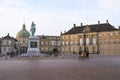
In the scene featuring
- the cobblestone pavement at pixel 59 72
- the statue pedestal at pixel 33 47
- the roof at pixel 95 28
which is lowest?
the cobblestone pavement at pixel 59 72

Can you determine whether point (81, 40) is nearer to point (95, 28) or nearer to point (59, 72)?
point (95, 28)

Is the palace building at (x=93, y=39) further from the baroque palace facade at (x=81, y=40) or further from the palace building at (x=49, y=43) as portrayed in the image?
the palace building at (x=49, y=43)

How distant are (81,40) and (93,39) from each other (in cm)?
641

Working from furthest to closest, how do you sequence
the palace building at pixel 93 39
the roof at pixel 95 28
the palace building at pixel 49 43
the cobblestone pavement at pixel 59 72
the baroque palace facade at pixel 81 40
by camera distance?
the palace building at pixel 49 43 < the roof at pixel 95 28 < the baroque palace facade at pixel 81 40 < the palace building at pixel 93 39 < the cobblestone pavement at pixel 59 72

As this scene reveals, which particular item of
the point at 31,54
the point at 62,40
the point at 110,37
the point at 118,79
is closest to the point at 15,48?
the point at 62,40

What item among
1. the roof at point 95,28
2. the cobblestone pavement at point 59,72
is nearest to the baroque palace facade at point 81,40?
the roof at point 95,28

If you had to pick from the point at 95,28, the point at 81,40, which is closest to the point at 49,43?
the point at 81,40

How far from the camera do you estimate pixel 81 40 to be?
108 meters

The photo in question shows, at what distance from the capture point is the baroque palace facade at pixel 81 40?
315ft

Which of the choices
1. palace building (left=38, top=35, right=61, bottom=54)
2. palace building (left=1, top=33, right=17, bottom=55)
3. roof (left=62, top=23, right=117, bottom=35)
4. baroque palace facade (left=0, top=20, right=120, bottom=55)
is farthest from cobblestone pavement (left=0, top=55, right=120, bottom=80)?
palace building (left=38, top=35, right=61, bottom=54)

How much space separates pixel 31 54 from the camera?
195 ft

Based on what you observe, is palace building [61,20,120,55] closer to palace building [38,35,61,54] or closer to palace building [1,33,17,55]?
palace building [38,35,61,54]

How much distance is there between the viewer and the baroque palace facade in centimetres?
9600

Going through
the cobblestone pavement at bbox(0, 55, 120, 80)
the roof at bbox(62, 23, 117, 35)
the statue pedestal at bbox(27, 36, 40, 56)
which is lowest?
the cobblestone pavement at bbox(0, 55, 120, 80)
